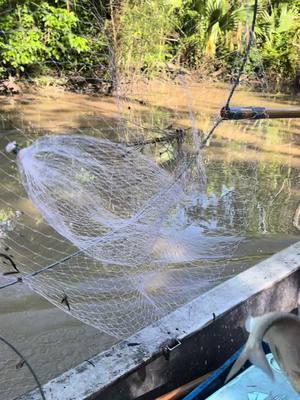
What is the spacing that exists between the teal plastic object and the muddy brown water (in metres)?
1.18

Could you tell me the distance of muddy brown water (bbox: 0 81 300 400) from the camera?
320cm

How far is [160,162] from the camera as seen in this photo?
352 cm

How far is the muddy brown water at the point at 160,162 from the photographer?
3.20 metres

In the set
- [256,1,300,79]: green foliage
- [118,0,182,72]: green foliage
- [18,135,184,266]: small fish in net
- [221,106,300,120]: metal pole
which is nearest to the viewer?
[221,106,300,120]: metal pole

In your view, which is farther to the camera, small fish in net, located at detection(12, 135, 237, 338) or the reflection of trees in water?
the reflection of trees in water

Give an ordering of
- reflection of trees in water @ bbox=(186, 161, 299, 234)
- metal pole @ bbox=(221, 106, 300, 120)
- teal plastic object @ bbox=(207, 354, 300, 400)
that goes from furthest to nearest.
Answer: reflection of trees in water @ bbox=(186, 161, 299, 234) < metal pole @ bbox=(221, 106, 300, 120) < teal plastic object @ bbox=(207, 354, 300, 400)

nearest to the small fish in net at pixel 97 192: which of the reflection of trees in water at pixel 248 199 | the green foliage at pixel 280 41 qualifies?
the reflection of trees in water at pixel 248 199

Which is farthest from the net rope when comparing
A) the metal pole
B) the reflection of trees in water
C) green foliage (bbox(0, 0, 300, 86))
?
green foliage (bbox(0, 0, 300, 86))

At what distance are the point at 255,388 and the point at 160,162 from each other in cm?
180

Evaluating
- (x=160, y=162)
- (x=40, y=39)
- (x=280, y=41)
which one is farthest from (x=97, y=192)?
(x=280, y=41)

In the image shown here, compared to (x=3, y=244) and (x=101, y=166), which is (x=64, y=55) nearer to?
(x=3, y=244)

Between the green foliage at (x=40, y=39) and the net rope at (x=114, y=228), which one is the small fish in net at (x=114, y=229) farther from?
the green foliage at (x=40, y=39)

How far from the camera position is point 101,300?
332 cm

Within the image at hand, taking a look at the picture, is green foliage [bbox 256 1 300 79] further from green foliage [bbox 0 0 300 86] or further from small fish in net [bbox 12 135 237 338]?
small fish in net [bbox 12 135 237 338]
